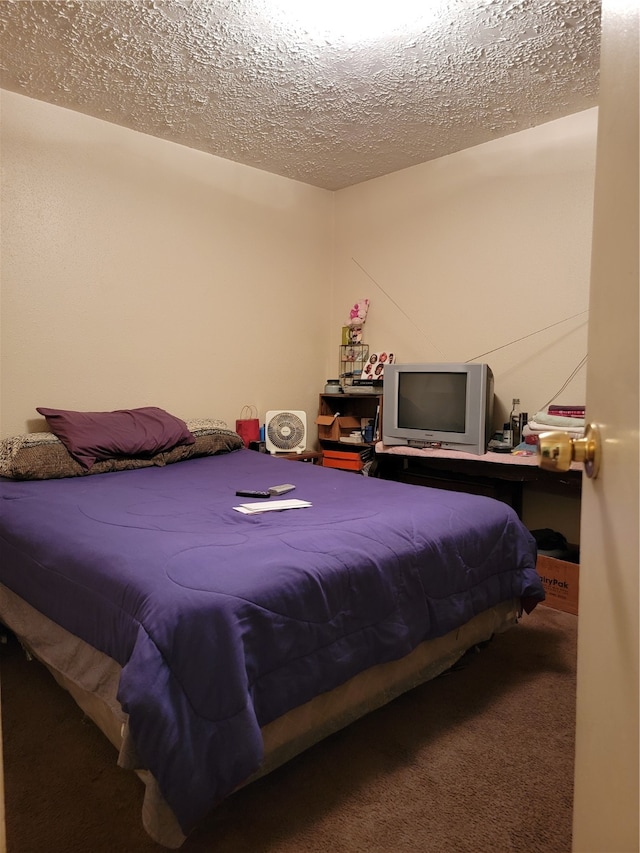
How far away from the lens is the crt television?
336 cm

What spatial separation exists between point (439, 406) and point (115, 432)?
191 cm

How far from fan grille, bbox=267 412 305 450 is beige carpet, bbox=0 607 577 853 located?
7.13 feet

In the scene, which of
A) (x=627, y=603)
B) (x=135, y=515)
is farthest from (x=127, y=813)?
(x=627, y=603)

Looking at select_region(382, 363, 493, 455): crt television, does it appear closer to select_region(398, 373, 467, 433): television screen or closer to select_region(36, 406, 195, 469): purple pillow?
select_region(398, 373, 467, 433): television screen

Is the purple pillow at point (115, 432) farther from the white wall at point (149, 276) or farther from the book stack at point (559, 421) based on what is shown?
the book stack at point (559, 421)

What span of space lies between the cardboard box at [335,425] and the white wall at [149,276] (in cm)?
26

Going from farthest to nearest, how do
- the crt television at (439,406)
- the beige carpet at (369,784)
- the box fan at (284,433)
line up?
the box fan at (284,433) < the crt television at (439,406) < the beige carpet at (369,784)

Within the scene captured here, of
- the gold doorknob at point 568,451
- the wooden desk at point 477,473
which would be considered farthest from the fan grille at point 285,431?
the gold doorknob at point 568,451

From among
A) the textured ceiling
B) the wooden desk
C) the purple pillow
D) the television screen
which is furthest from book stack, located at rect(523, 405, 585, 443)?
the purple pillow

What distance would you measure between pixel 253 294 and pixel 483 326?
1655 millimetres

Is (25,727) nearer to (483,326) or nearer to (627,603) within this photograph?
(627,603)

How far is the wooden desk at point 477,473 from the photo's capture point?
10.4ft

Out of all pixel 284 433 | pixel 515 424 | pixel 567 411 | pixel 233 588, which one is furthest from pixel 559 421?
pixel 233 588

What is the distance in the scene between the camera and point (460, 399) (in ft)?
11.4
